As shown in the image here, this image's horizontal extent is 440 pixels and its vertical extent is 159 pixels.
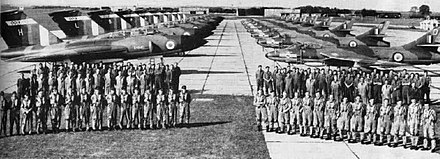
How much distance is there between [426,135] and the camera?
9.01 m

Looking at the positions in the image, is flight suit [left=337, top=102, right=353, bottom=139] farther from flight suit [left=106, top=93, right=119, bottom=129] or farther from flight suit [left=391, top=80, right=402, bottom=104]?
flight suit [left=106, top=93, right=119, bottom=129]

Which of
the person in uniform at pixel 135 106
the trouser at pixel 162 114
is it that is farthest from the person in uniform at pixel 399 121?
the person in uniform at pixel 135 106

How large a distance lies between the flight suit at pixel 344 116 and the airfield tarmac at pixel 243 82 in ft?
1.18

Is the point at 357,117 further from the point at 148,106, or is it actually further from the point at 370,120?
the point at 148,106

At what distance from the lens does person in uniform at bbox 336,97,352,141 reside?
371 inches

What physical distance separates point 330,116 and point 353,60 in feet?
30.0

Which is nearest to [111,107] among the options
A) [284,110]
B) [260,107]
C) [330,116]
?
[260,107]

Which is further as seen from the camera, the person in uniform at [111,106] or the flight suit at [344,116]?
the person in uniform at [111,106]

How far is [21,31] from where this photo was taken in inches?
542

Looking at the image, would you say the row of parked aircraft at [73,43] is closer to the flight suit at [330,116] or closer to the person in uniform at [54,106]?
the person in uniform at [54,106]

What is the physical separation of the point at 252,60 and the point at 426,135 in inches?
610

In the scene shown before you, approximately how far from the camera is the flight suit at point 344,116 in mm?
9422

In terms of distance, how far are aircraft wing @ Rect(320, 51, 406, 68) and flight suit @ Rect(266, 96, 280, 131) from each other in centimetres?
903

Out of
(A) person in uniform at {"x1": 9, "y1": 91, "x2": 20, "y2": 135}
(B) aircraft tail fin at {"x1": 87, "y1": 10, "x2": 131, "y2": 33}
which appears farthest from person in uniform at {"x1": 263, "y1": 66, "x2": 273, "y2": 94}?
(B) aircraft tail fin at {"x1": 87, "y1": 10, "x2": 131, "y2": 33}
